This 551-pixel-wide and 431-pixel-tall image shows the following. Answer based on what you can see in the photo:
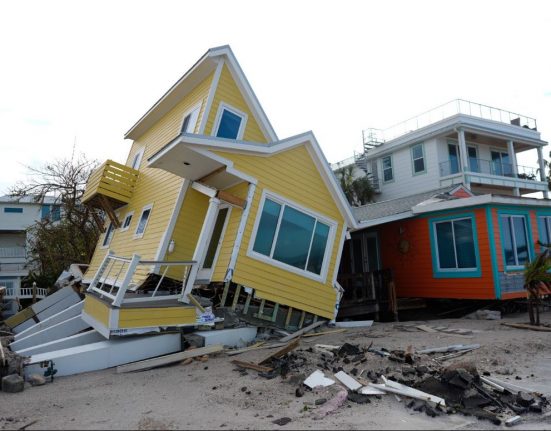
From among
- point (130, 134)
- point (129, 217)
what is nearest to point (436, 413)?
point (129, 217)

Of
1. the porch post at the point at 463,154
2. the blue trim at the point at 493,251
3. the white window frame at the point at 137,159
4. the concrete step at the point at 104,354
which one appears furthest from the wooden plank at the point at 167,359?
the porch post at the point at 463,154

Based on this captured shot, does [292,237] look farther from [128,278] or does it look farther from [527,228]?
[527,228]

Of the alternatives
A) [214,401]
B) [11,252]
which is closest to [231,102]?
[214,401]

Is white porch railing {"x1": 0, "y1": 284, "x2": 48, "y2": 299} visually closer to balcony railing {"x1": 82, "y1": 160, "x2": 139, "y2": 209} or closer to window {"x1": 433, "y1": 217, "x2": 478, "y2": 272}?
balcony railing {"x1": 82, "y1": 160, "x2": 139, "y2": 209}

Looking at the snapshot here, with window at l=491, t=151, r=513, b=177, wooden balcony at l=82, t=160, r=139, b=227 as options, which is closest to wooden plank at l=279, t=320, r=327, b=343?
wooden balcony at l=82, t=160, r=139, b=227

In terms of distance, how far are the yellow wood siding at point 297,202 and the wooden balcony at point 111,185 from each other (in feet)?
20.5

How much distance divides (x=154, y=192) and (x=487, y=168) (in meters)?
25.9

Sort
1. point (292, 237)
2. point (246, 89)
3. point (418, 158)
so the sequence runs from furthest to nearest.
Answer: point (418, 158)
point (246, 89)
point (292, 237)

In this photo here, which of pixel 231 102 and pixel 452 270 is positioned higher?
pixel 231 102

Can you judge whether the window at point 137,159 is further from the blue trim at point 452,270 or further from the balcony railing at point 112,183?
the blue trim at point 452,270

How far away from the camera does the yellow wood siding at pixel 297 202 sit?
31.8 feet

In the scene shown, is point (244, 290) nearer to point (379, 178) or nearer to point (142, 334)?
point (142, 334)

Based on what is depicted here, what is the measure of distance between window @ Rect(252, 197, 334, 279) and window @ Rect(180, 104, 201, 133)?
342cm

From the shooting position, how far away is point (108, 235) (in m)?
16.5
